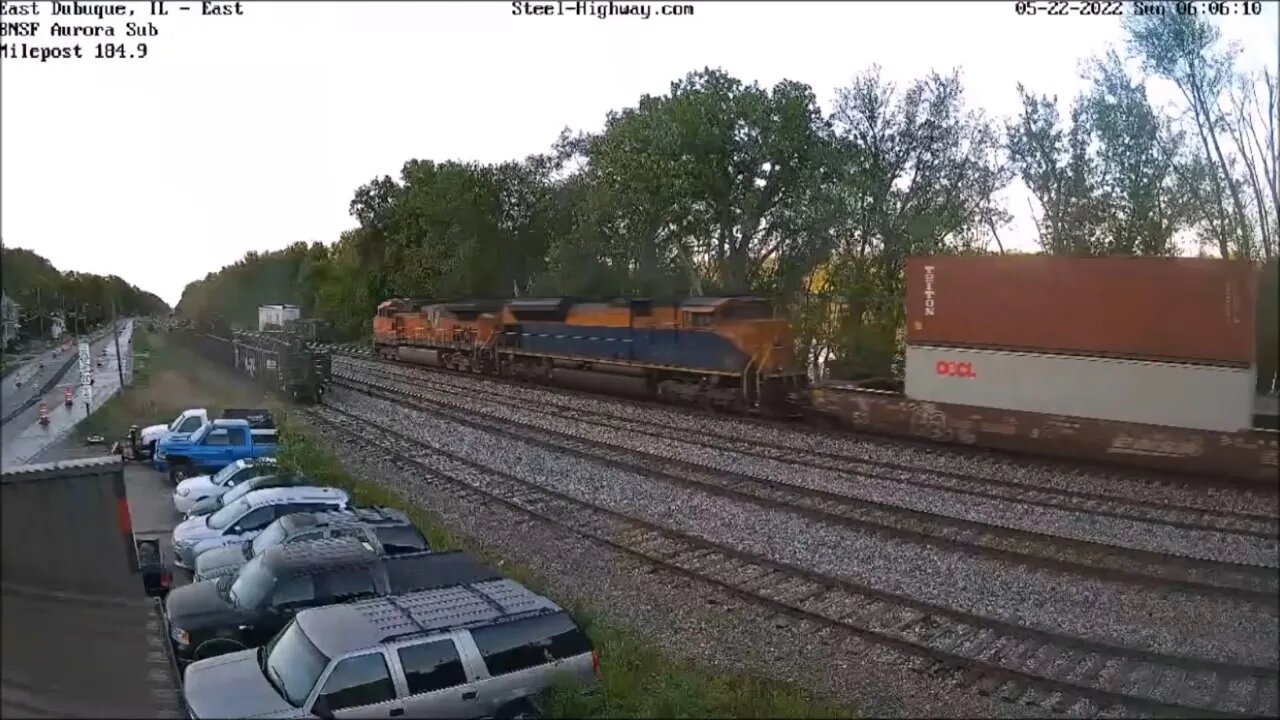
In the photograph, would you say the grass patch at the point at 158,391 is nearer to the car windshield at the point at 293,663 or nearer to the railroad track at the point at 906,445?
the railroad track at the point at 906,445

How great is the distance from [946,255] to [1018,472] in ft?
9.41

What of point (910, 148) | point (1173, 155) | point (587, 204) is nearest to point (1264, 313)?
point (1173, 155)

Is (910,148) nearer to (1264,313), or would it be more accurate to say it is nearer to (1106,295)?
(1106,295)

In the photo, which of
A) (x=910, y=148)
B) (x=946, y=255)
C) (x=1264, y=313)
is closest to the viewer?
(x=1264, y=313)

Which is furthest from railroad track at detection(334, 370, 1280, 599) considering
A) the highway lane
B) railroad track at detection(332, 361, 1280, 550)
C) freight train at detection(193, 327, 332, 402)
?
the highway lane

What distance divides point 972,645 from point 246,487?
7.58 m

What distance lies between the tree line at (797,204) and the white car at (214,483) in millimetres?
2036

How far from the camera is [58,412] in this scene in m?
9.61

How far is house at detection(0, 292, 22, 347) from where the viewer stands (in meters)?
6.04

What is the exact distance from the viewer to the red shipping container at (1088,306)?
16.8 feet

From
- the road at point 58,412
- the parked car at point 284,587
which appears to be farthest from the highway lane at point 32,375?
the parked car at point 284,587

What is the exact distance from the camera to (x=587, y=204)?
10344mm

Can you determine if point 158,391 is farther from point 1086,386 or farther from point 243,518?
point 1086,386

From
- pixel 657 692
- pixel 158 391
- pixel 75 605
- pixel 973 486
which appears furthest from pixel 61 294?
pixel 973 486
